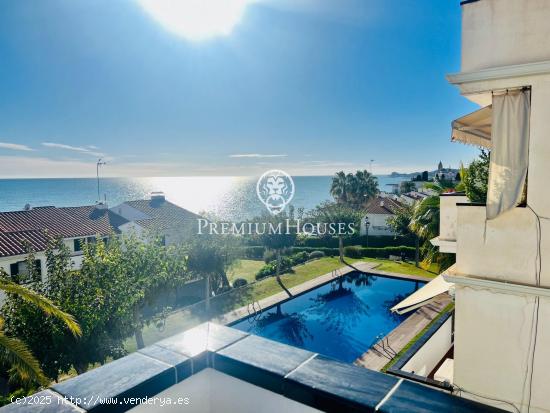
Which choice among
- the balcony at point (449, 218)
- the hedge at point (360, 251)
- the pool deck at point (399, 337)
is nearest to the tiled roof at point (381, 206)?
the hedge at point (360, 251)

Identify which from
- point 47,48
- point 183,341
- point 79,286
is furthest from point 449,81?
point 47,48

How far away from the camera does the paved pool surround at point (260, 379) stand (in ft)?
6.31

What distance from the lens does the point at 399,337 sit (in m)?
18.7

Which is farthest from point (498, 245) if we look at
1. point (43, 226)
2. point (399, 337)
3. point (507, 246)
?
point (43, 226)

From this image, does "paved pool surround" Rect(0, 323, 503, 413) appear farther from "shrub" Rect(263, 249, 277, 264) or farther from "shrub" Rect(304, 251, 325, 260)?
"shrub" Rect(304, 251, 325, 260)

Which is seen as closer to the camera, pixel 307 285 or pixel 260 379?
pixel 260 379

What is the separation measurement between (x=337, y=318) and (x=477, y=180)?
16.6 m

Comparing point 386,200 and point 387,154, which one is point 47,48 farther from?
point 387,154

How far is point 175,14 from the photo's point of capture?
1365 cm

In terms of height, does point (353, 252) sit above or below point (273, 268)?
above

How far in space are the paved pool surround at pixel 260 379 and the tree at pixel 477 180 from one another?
296 inches

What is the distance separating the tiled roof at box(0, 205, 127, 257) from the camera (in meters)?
25.0

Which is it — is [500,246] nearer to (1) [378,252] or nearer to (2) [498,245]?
(2) [498,245]

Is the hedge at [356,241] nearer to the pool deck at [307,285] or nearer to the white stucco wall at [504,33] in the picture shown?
the pool deck at [307,285]
